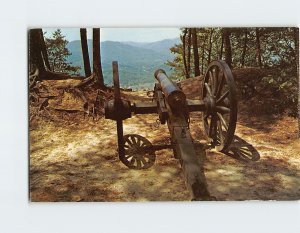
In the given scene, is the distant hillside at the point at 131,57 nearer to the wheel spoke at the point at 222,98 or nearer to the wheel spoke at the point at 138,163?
the wheel spoke at the point at 222,98

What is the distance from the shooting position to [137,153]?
3.86m

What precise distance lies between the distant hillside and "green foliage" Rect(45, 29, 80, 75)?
2.9 inches

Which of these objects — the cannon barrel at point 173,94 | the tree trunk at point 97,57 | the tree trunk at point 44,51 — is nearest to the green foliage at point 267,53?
the cannon barrel at point 173,94

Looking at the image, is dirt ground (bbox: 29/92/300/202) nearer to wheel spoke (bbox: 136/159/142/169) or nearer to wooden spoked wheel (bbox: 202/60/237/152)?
wheel spoke (bbox: 136/159/142/169)

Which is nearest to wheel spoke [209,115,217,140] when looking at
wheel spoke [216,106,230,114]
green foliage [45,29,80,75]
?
wheel spoke [216,106,230,114]

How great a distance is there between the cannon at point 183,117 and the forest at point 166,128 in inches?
0.9

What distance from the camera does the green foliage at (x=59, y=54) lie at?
142 inches

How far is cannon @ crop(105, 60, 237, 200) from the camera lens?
337 cm

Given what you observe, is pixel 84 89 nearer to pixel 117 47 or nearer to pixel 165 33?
pixel 117 47
